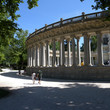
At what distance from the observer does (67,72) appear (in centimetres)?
2667

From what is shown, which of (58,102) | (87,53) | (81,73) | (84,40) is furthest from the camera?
(84,40)

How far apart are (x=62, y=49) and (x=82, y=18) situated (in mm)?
7953

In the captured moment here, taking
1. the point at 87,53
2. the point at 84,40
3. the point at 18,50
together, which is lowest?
the point at 87,53

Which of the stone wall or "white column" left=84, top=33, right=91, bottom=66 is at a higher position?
"white column" left=84, top=33, right=91, bottom=66

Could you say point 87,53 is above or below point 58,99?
above

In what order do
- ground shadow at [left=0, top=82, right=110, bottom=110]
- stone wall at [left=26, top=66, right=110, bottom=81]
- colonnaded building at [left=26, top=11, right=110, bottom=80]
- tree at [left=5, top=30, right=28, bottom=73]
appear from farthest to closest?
tree at [left=5, top=30, right=28, bottom=73], colonnaded building at [left=26, top=11, right=110, bottom=80], stone wall at [left=26, top=66, right=110, bottom=81], ground shadow at [left=0, top=82, right=110, bottom=110]

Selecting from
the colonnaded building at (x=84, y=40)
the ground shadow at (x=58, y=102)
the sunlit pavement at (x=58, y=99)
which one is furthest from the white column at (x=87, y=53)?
the ground shadow at (x=58, y=102)

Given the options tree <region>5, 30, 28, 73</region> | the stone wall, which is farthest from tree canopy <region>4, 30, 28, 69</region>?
the stone wall

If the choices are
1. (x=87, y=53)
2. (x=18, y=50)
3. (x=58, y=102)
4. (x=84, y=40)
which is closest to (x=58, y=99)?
(x=58, y=102)

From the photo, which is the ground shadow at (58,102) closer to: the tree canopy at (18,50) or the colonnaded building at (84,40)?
the colonnaded building at (84,40)

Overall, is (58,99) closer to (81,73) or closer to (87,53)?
(81,73)

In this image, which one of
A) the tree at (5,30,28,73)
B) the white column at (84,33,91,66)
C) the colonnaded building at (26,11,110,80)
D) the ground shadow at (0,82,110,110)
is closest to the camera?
the ground shadow at (0,82,110,110)

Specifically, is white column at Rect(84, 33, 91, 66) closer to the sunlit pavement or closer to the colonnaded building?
the colonnaded building

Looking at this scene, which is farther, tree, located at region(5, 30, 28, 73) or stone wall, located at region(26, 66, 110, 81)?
tree, located at region(5, 30, 28, 73)
